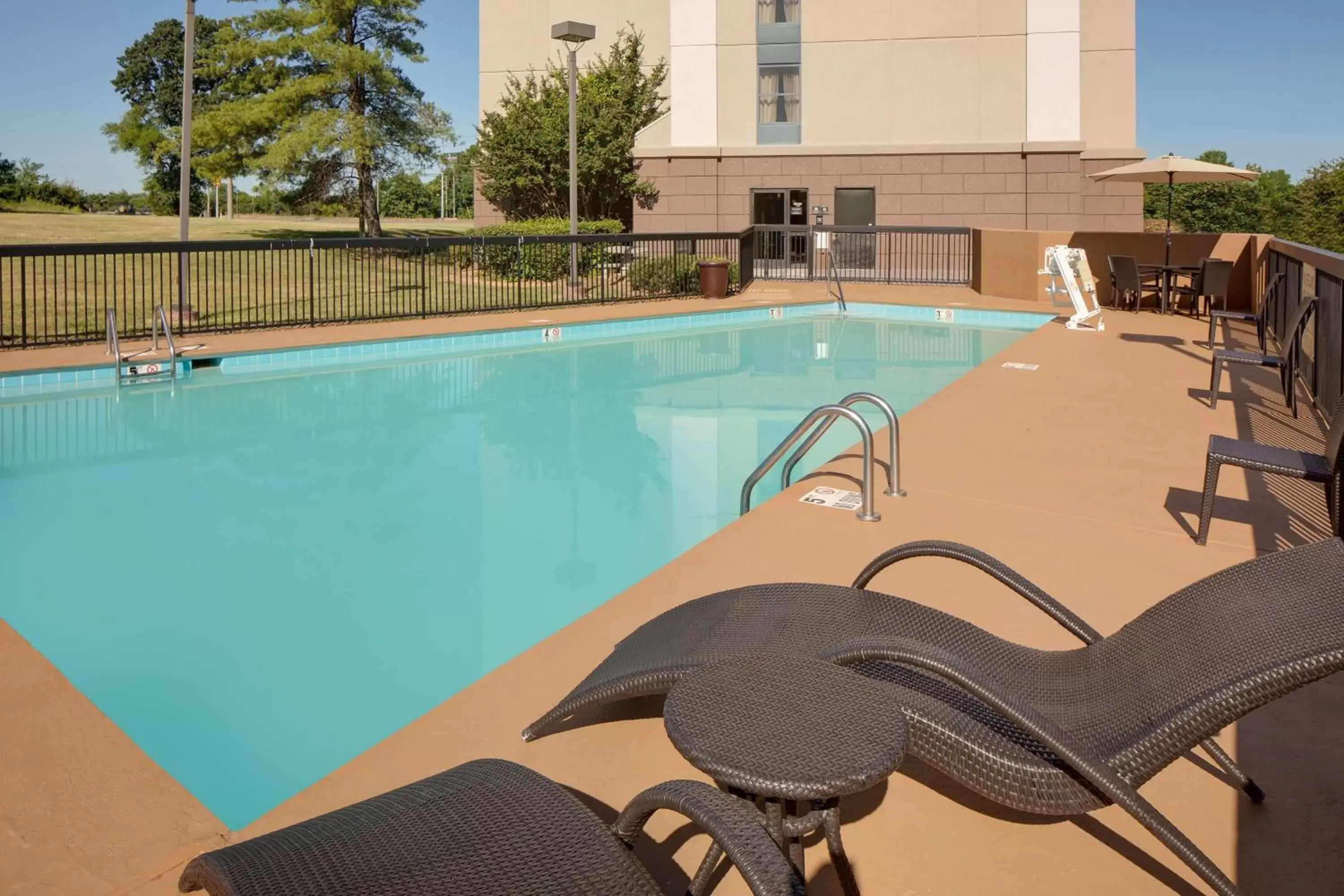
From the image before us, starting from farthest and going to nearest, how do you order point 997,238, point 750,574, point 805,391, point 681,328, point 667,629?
point 997,238
point 681,328
point 805,391
point 750,574
point 667,629

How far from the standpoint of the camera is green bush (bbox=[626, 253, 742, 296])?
21469 mm

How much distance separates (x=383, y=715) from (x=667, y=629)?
2.04 m

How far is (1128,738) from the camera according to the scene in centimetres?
251

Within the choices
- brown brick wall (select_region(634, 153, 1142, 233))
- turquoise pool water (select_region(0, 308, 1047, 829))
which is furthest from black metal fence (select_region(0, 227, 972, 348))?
turquoise pool water (select_region(0, 308, 1047, 829))

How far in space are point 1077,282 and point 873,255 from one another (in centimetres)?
997

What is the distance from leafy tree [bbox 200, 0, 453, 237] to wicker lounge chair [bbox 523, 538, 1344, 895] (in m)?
28.7

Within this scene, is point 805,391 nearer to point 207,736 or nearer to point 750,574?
point 750,574

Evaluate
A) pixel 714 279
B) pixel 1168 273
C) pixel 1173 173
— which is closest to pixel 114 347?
pixel 714 279

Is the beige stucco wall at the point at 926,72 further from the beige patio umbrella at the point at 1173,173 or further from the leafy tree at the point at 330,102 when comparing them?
the beige patio umbrella at the point at 1173,173

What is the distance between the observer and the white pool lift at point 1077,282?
52.4 feet

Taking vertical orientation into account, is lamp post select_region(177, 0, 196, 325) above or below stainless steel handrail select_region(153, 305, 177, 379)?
above

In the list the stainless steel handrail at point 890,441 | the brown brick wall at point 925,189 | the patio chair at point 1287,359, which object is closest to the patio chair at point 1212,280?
the patio chair at point 1287,359

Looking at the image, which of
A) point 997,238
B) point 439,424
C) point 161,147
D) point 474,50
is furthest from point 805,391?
point 474,50

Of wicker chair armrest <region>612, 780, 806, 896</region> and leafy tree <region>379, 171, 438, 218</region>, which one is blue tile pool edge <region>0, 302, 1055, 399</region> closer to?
wicker chair armrest <region>612, 780, 806, 896</region>
